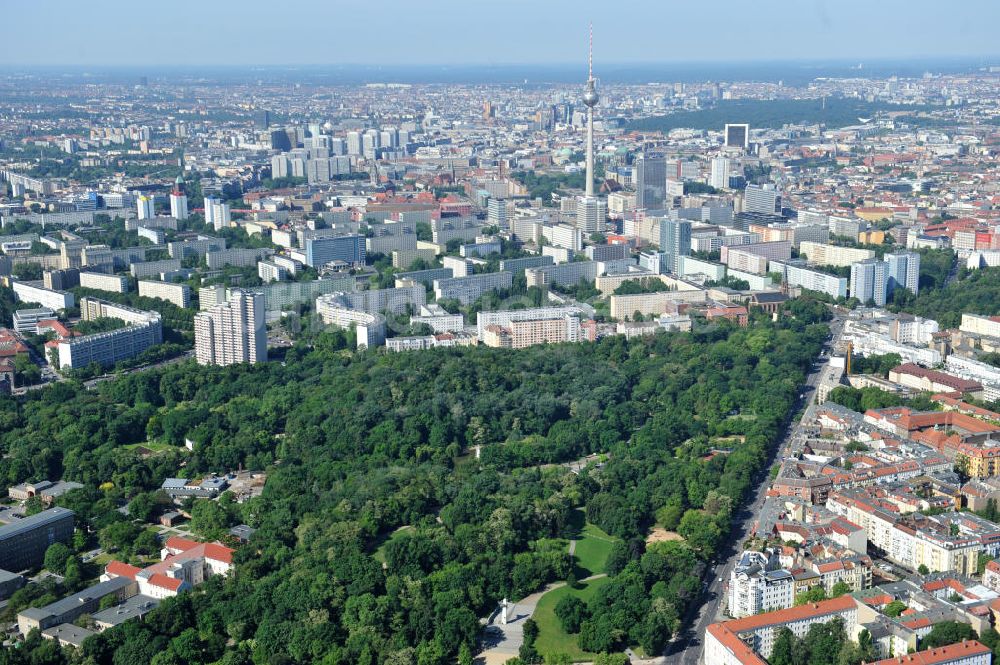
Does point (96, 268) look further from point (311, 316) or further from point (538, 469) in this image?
point (538, 469)

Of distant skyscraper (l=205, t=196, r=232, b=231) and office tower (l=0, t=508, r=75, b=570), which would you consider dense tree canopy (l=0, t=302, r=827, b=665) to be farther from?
distant skyscraper (l=205, t=196, r=232, b=231)

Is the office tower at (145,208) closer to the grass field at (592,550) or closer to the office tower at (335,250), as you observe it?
the office tower at (335,250)

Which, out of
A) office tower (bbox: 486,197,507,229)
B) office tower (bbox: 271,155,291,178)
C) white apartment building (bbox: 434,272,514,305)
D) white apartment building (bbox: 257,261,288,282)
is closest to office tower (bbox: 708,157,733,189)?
office tower (bbox: 486,197,507,229)

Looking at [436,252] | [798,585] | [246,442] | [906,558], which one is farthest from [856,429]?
[436,252]

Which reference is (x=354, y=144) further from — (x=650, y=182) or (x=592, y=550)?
(x=592, y=550)

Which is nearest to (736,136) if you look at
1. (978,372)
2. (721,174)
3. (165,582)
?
(721,174)

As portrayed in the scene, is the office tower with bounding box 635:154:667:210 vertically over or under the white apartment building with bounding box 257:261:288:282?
over
